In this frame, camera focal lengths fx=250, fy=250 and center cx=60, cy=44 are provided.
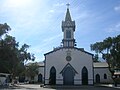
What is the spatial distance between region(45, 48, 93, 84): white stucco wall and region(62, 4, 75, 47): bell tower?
2.18m

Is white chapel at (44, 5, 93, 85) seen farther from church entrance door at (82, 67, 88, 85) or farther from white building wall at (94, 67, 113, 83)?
white building wall at (94, 67, 113, 83)

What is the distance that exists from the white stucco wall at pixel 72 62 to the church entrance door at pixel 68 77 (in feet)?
2.25

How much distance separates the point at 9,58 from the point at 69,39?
1632 centimetres

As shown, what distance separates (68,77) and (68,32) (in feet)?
33.9

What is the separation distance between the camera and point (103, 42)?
51.9 m

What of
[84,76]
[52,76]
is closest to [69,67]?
[84,76]

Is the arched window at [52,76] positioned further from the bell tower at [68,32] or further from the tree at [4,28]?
the tree at [4,28]

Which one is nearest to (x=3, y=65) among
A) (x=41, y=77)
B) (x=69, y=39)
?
(x=69, y=39)

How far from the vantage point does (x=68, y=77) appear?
52.3 meters

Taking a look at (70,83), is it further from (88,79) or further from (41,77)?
(41,77)

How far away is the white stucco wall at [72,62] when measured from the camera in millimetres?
52094

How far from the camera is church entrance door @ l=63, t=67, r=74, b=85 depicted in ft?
171

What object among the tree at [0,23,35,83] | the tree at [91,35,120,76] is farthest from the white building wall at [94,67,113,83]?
the tree at [0,23,35,83]

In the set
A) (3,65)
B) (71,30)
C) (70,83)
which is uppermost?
(71,30)
